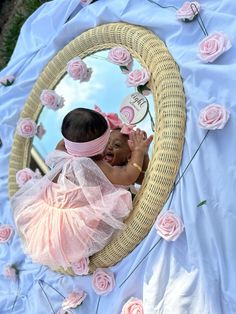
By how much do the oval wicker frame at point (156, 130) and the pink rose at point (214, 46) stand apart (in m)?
0.09

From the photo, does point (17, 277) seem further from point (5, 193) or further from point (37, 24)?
point (37, 24)

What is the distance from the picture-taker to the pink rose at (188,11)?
131cm

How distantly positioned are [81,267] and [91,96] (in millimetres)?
473

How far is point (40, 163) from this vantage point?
1.65 metres

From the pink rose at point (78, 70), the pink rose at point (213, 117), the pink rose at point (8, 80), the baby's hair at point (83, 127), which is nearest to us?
the pink rose at point (213, 117)

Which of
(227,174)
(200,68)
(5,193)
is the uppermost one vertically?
(200,68)

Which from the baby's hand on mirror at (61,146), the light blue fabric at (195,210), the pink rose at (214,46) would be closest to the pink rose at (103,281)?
the light blue fabric at (195,210)

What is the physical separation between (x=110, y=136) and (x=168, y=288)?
40 cm

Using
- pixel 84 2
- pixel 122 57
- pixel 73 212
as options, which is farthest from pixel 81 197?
pixel 84 2

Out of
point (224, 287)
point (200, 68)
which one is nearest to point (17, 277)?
point (224, 287)

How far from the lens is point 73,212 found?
1.30 m

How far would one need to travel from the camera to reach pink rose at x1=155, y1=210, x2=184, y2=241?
1.21 metres

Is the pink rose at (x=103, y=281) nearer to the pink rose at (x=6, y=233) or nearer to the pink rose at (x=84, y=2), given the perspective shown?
the pink rose at (x=6, y=233)

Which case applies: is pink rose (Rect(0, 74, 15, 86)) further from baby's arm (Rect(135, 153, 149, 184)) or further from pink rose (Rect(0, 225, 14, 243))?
baby's arm (Rect(135, 153, 149, 184))
